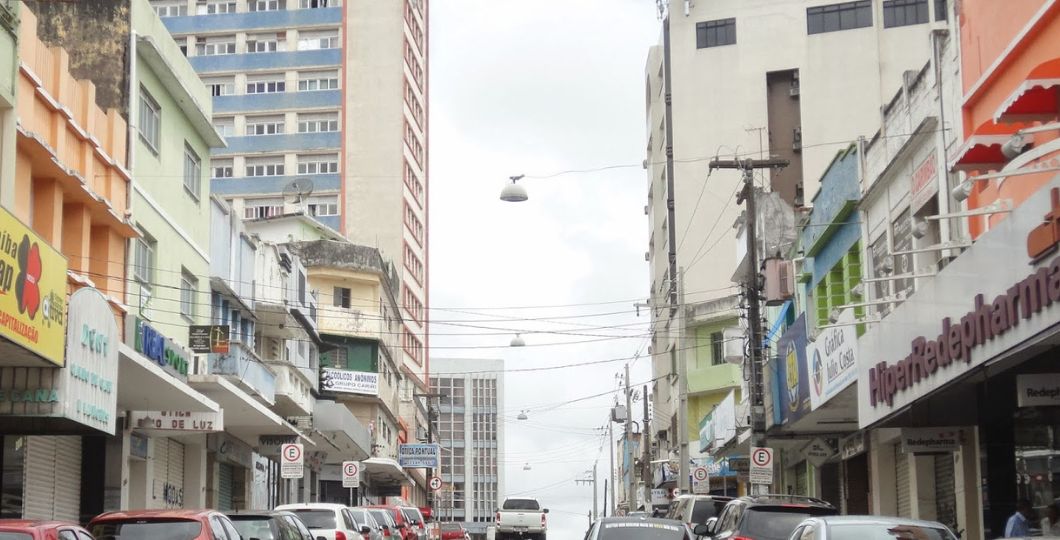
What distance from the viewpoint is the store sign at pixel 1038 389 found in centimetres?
1745

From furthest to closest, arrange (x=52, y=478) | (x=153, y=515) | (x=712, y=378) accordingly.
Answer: (x=712, y=378), (x=52, y=478), (x=153, y=515)

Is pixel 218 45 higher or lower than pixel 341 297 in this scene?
higher

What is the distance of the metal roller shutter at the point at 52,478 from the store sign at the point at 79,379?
3.97m

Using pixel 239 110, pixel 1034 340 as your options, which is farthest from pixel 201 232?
pixel 239 110

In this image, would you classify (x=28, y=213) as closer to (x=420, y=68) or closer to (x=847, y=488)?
(x=847, y=488)

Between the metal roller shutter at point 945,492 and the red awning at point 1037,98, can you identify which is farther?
the metal roller shutter at point 945,492

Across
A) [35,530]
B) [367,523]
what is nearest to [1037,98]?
[35,530]

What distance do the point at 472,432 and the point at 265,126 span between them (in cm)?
6663

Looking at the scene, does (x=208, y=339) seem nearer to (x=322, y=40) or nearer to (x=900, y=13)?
(x=900, y=13)

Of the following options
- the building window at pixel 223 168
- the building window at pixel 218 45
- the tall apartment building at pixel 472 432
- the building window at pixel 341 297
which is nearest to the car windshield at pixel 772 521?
the building window at pixel 341 297

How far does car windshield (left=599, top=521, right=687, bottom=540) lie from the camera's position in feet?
58.8

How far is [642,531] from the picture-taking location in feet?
59.1

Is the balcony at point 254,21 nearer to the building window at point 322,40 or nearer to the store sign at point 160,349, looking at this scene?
the building window at point 322,40

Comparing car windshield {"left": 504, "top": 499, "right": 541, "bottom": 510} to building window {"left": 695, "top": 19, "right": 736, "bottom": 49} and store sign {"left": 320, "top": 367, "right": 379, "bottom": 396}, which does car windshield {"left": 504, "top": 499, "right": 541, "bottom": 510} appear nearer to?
store sign {"left": 320, "top": 367, "right": 379, "bottom": 396}
